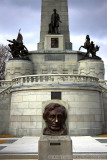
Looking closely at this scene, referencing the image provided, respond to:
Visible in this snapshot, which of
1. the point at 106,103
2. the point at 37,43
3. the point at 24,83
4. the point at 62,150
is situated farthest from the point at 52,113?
the point at 37,43

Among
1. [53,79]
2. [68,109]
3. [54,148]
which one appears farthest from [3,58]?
[54,148]

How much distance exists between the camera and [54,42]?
29922 mm

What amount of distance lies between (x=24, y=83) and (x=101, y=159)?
11213mm

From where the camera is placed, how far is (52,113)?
6.87m

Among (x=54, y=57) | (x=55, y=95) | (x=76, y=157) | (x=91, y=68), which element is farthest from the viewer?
(x=54, y=57)

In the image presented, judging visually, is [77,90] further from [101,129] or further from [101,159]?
[101,159]

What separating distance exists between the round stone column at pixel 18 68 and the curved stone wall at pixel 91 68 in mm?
7497

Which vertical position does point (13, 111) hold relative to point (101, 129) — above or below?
above

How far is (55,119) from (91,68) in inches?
840

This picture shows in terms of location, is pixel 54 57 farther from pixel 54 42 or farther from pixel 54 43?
pixel 54 42

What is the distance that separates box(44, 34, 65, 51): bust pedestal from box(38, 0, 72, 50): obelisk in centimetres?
161

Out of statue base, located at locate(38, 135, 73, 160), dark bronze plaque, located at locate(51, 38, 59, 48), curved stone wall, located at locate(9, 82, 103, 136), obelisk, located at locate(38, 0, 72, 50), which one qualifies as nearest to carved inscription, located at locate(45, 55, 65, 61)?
dark bronze plaque, located at locate(51, 38, 59, 48)

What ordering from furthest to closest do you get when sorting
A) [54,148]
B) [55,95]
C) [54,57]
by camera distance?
[54,57] < [55,95] < [54,148]

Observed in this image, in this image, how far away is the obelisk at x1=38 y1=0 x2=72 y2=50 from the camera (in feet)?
104
